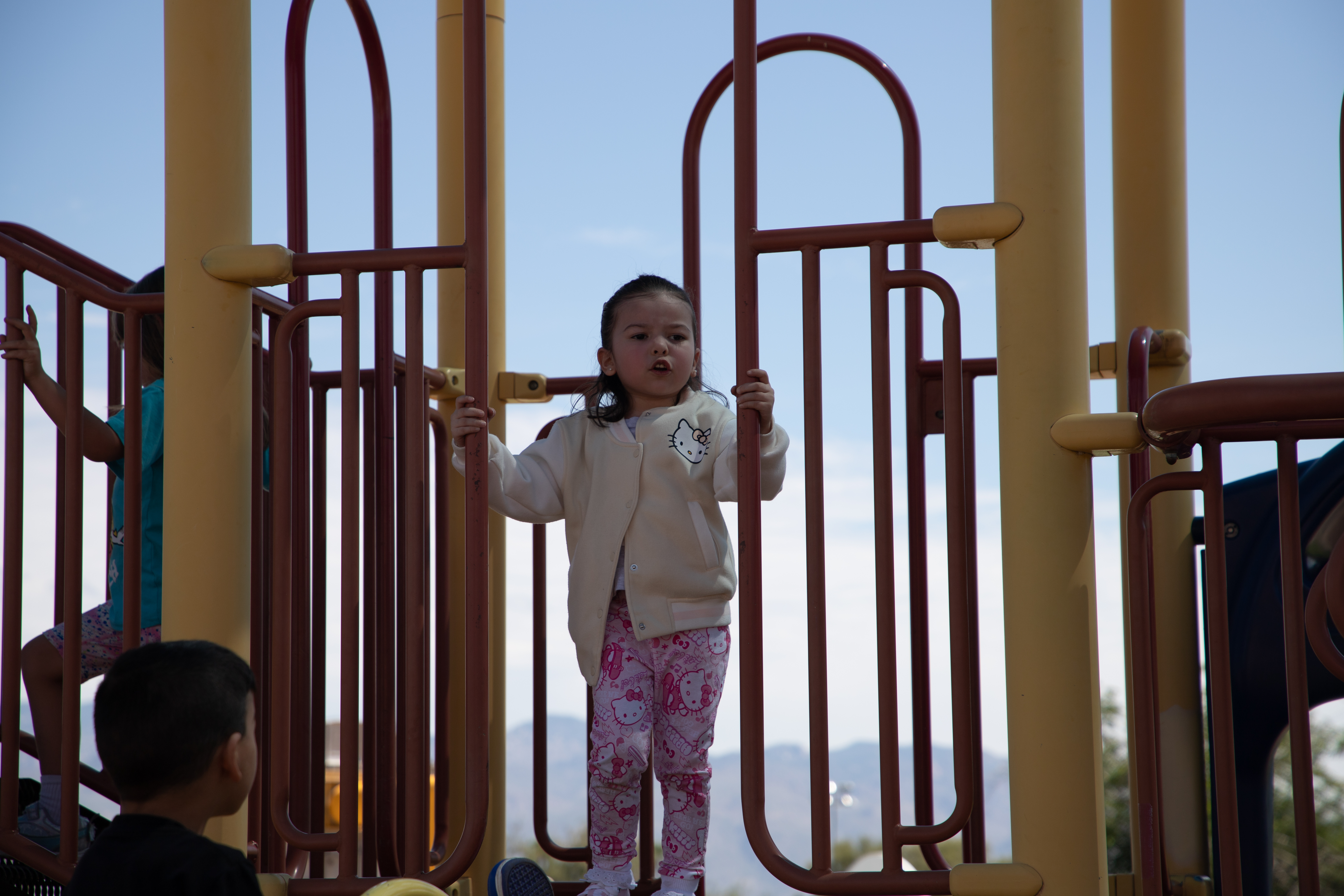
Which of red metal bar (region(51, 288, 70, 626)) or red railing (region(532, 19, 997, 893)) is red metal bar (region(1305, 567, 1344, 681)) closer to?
red railing (region(532, 19, 997, 893))

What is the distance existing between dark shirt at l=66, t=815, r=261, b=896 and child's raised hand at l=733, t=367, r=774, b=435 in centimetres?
107

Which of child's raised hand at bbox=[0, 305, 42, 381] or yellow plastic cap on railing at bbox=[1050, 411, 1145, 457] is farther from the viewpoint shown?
child's raised hand at bbox=[0, 305, 42, 381]

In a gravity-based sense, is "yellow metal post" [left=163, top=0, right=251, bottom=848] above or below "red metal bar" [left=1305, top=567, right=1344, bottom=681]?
above

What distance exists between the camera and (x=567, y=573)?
2826 millimetres

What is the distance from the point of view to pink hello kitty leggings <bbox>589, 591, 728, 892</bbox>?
2631 mm

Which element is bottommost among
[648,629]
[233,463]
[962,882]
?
[962,882]

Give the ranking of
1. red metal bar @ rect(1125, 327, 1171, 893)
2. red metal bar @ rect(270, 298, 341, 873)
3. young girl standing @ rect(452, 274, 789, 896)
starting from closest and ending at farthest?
red metal bar @ rect(1125, 327, 1171, 893) < red metal bar @ rect(270, 298, 341, 873) < young girl standing @ rect(452, 274, 789, 896)

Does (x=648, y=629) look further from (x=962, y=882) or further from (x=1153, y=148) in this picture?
(x=1153, y=148)

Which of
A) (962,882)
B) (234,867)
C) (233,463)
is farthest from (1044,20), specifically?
(234,867)

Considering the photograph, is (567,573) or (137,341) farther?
(567,573)

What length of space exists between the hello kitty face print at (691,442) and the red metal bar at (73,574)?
46.2 inches

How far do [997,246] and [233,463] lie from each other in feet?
4.66

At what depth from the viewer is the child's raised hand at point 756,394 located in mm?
2217

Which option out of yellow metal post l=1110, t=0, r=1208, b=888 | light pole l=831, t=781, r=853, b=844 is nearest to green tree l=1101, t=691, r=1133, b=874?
light pole l=831, t=781, r=853, b=844
